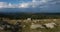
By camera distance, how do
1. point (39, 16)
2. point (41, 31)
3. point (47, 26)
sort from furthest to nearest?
1. point (39, 16)
2. point (47, 26)
3. point (41, 31)

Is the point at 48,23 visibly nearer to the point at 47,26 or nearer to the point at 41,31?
the point at 47,26

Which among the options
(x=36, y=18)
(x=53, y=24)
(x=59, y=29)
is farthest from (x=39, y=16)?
(x=59, y=29)

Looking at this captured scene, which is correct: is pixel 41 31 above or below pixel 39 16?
below

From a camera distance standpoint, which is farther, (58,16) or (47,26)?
(58,16)

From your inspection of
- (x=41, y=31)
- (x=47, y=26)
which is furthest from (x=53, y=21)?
(x=41, y=31)

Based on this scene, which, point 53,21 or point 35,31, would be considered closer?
point 35,31

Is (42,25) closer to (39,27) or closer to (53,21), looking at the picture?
(39,27)

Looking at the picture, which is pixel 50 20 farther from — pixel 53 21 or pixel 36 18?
pixel 36 18

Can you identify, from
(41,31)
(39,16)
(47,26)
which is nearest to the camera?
(41,31)

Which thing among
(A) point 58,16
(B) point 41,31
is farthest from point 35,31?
(A) point 58,16
